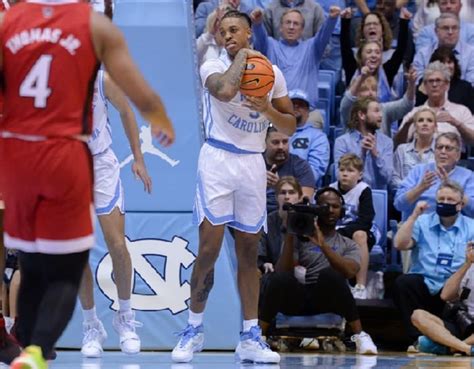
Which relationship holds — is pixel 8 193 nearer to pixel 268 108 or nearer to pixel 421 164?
pixel 268 108

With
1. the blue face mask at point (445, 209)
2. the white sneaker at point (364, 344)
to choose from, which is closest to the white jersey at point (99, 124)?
the white sneaker at point (364, 344)

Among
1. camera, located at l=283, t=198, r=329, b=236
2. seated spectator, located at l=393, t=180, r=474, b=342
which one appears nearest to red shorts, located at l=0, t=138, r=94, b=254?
camera, located at l=283, t=198, r=329, b=236

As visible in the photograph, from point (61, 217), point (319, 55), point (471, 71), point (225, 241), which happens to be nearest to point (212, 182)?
point (225, 241)

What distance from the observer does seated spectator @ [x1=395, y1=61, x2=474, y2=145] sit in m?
12.8

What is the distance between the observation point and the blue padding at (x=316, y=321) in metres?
11.2

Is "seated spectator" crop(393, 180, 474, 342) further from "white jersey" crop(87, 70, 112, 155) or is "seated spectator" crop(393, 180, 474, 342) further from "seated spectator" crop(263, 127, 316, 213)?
"white jersey" crop(87, 70, 112, 155)

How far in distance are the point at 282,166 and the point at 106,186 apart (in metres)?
3.19

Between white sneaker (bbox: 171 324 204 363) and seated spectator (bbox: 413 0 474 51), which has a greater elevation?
seated spectator (bbox: 413 0 474 51)

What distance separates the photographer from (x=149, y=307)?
1028 cm

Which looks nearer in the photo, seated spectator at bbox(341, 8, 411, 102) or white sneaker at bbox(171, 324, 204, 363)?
white sneaker at bbox(171, 324, 204, 363)

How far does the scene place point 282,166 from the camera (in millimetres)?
11789

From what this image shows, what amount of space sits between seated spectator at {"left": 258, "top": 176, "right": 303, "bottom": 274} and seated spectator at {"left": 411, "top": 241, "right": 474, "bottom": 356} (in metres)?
1.37

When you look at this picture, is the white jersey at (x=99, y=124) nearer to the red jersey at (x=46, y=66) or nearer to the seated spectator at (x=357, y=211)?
the red jersey at (x=46, y=66)

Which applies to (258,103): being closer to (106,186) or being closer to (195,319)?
(106,186)
